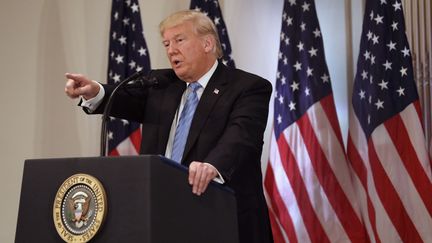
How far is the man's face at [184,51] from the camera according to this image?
7.84ft

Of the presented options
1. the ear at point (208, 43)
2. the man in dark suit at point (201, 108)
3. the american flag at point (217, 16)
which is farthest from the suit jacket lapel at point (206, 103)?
the american flag at point (217, 16)

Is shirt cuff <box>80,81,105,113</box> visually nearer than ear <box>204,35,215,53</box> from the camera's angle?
Yes

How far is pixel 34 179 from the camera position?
1675 millimetres

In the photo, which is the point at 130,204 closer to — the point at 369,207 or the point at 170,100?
the point at 170,100

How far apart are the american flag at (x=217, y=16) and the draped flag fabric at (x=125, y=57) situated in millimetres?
498

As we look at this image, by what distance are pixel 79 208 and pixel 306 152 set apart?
2.60 metres

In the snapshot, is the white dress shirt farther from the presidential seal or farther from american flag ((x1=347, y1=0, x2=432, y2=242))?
american flag ((x1=347, y1=0, x2=432, y2=242))

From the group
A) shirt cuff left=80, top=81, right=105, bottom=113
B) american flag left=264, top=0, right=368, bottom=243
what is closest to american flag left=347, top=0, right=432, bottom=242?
american flag left=264, top=0, right=368, bottom=243

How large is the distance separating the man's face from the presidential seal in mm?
945

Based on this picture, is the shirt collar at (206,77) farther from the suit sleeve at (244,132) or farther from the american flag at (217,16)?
the american flag at (217,16)

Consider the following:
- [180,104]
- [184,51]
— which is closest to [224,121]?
[180,104]

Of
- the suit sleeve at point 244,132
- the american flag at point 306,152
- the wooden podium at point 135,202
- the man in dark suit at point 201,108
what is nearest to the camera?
the wooden podium at point 135,202

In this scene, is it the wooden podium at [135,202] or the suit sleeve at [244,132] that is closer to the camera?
the wooden podium at [135,202]

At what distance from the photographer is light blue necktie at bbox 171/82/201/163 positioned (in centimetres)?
221
